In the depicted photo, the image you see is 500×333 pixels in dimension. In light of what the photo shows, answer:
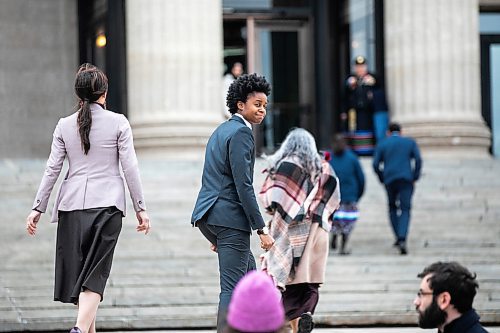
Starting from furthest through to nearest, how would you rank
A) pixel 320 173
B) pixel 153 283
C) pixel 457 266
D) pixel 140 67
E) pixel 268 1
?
pixel 268 1 < pixel 140 67 < pixel 153 283 < pixel 320 173 < pixel 457 266

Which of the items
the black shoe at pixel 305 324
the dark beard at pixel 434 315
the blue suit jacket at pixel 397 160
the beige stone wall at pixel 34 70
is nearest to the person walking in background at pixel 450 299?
the dark beard at pixel 434 315

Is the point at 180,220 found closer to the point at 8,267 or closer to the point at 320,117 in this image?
the point at 8,267

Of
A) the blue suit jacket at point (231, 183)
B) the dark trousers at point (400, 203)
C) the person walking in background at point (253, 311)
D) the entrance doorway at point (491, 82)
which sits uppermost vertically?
the entrance doorway at point (491, 82)

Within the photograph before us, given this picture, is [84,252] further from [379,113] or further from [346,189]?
[379,113]

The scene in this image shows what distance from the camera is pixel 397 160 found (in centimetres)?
1387

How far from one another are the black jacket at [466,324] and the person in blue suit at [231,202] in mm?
2787

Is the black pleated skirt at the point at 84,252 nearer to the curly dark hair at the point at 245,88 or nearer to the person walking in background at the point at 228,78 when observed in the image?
the curly dark hair at the point at 245,88

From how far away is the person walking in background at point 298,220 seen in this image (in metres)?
8.74

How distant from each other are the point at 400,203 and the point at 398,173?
0.35 metres

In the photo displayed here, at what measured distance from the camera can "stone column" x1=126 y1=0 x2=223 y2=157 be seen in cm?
1914

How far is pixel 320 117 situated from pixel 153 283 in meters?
11.7

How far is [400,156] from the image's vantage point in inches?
547

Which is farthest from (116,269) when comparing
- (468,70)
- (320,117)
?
(320,117)

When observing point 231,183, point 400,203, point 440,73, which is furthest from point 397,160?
point 231,183
